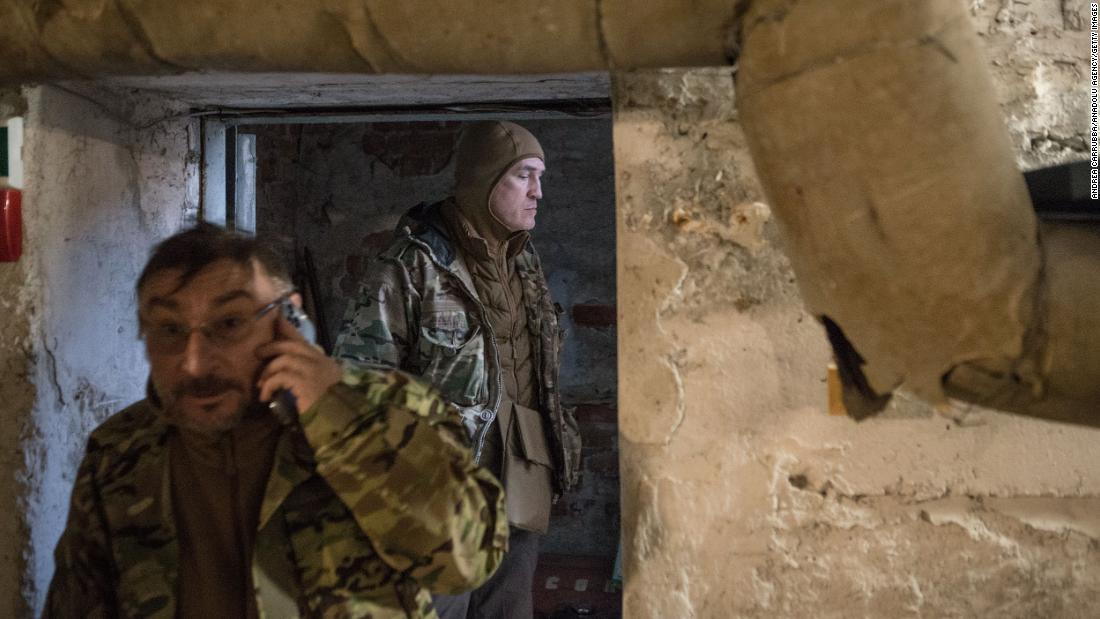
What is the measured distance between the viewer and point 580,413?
166 inches

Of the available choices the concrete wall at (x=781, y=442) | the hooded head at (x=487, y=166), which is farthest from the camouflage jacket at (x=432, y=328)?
the concrete wall at (x=781, y=442)

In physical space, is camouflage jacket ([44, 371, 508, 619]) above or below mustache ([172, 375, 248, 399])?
below

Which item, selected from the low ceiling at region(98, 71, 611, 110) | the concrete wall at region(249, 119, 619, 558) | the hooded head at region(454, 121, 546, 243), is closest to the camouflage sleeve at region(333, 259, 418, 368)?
the hooded head at region(454, 121, 546, 243)

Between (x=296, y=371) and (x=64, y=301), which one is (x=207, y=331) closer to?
(x=296, y=371)

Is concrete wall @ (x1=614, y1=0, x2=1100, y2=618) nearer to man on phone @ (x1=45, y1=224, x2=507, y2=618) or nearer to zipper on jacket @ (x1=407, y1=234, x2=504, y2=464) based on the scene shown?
man on phone @ (x1=45, y1=224, x2=507, y2=618)

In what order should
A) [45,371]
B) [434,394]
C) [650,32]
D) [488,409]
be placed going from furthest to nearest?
1. [488,409]
2. [45,371]
3. [434,394]
4. [650,32]

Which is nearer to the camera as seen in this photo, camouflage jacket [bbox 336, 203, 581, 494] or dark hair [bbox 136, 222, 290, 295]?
dark hair [bbox 136, 222, 290, 295]

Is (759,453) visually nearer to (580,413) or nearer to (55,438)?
(55,438)

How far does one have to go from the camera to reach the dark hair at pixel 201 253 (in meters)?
1.31

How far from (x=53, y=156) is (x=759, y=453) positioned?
139cm

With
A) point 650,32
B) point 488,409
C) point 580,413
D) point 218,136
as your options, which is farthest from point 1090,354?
point 580,413

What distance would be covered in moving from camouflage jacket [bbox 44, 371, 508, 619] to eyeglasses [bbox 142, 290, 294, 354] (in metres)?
0.12

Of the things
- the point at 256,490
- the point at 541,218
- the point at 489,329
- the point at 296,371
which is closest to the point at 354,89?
the point at 489,329

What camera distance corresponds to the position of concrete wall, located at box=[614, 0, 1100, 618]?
1436 millimetres
